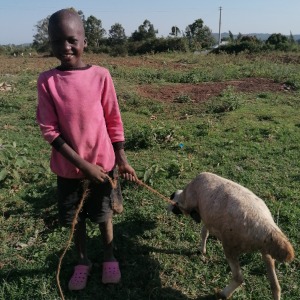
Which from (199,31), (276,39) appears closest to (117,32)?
(199,31)

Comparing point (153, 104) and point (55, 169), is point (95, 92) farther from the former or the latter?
point (153, 104)

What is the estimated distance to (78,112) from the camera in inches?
98.8

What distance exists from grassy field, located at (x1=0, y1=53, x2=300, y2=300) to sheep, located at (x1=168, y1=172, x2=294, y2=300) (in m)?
0.41

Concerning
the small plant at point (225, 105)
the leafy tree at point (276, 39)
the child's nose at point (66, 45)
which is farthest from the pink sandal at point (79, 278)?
the leafy tree at point (276, 39)

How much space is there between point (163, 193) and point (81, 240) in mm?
1677

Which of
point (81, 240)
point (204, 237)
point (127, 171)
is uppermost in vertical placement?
point (127, 171)

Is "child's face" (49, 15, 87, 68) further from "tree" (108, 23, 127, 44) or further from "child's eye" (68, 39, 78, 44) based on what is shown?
"tree" (108, 23, 127, 44)

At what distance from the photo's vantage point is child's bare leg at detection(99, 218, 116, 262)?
3.02m

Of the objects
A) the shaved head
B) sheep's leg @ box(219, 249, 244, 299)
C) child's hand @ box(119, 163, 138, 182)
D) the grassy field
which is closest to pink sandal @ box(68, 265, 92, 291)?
the grassy field

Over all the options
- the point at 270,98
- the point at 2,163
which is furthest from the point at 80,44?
the point at 270,98

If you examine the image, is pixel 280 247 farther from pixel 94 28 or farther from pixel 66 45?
pixel 94 28

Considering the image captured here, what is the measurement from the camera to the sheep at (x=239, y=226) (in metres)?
2.51

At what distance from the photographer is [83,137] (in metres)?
2.57

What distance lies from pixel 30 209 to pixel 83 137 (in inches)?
80.7
